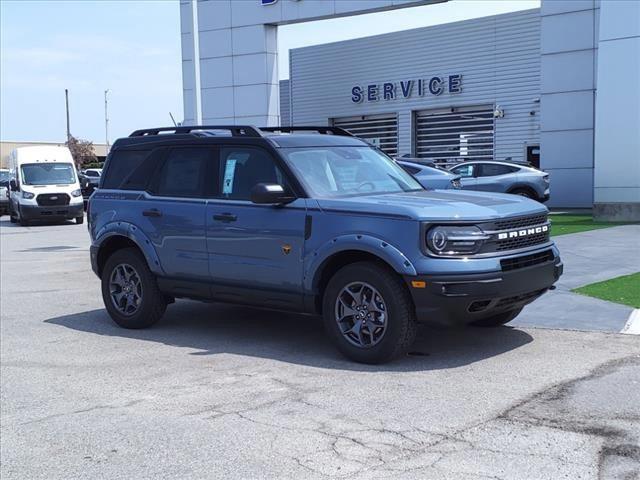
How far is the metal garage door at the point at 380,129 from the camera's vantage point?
36.8 metres

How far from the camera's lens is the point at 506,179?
850 inches

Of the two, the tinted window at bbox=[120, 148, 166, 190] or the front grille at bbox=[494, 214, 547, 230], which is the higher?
the tinted window at bbox=[120, 148, 166, 190]

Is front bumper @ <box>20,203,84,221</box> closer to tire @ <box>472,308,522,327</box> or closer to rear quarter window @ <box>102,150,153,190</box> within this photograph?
rear quarter window @ <box>102,150,153,190</box>

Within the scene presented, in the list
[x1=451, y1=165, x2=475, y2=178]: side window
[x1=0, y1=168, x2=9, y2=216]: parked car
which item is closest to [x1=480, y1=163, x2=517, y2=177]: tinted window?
[x1=451, y1=165, x2=475, y2=178]: side window

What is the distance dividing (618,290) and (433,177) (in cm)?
881

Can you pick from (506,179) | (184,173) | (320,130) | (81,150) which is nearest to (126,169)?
(184,173)

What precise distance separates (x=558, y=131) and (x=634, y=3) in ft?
22.6

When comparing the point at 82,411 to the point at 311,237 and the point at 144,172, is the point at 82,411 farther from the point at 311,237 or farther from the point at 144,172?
the point at 144,172

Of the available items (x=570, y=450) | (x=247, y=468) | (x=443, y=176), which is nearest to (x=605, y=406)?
(x=570, y=450)

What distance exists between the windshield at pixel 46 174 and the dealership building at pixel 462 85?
6.14 m

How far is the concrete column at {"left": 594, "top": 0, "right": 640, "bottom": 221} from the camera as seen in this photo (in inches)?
701

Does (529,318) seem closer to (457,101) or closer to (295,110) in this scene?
(457,101)

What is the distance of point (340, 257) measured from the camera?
22.0 ft

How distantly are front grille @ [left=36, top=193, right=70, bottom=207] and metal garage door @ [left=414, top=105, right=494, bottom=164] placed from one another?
16355 mm
